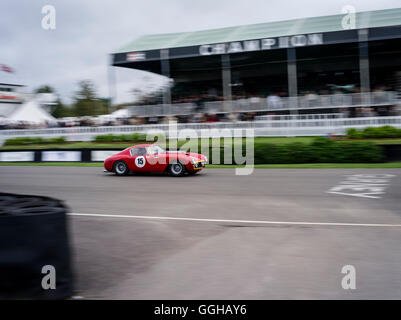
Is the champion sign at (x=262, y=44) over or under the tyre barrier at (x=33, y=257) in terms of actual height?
over

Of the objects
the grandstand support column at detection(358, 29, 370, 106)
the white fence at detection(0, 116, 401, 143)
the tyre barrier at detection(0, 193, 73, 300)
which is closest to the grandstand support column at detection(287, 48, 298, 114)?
the white fence at detection(0, 116, 401, 143)

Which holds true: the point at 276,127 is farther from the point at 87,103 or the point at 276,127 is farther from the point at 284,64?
the point at 87,103

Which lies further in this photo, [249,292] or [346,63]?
[346,63]

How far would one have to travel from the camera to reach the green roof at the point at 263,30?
26719 millimetres

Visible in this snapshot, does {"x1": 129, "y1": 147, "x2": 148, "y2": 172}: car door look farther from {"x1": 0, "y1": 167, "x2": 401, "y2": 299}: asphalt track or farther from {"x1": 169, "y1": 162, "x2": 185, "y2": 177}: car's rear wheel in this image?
{"x1": 0, "y1": 167, "x2": 401, "y2": 299}: asphalt track

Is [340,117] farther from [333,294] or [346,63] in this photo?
[333,294]

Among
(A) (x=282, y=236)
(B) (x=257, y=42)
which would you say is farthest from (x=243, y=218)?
(B) (x=257, y=42)

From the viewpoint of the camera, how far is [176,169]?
1416 cm

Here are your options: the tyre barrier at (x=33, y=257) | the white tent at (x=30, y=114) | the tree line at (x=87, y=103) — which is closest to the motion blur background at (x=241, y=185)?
the tyre barrier at (x=33, y=257)

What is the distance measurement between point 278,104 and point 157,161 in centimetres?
1637

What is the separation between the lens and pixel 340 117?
974 inches

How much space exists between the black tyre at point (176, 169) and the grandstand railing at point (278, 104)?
15.8 meters

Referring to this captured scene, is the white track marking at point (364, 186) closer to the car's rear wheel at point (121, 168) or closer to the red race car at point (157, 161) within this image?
the red race car at point (157, 161)

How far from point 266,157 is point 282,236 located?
1179 centimetres
